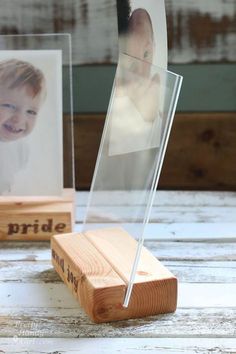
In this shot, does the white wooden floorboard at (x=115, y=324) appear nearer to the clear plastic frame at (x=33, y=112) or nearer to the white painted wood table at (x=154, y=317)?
the white painted wood table at (x=154, y=317)

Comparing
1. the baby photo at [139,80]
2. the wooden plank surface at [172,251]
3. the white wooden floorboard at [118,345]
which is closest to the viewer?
the white wooden floorboard at [118,345]

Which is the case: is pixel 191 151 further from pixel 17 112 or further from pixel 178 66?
pixel 17 112

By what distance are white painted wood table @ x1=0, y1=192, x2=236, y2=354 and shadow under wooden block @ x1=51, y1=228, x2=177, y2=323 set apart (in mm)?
13

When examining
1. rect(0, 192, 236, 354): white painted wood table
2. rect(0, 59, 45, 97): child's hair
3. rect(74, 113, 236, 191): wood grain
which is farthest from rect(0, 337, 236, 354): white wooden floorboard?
rect(74, 113, 236, 191): wood grain

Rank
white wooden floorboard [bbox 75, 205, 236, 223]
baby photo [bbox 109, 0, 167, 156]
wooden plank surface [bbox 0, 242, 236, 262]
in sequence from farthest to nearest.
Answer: white wooden floorboard [bbox 75, 205, 236, 223]
wooden plank surface [bbox 0, 242, 236, 262]
baby photo [bbox 109, 0, 167, 156]

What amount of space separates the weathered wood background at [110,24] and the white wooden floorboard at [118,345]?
0.70m

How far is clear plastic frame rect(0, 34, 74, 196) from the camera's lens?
1.03 m

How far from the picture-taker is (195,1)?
127 centimetres

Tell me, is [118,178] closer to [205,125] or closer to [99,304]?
[99,304]

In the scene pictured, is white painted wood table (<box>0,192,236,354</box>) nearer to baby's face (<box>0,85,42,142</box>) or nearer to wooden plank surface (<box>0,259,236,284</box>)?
wooden plank surface (<box>0,259,236,284</box>)

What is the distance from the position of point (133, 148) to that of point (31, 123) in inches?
9.7

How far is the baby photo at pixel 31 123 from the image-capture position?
103 centimetres

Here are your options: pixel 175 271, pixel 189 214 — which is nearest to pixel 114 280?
pixel 175 271

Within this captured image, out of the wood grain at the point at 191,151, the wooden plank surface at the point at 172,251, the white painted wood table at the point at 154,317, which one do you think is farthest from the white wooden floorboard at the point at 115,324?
the wood grain at the point at 191,151
